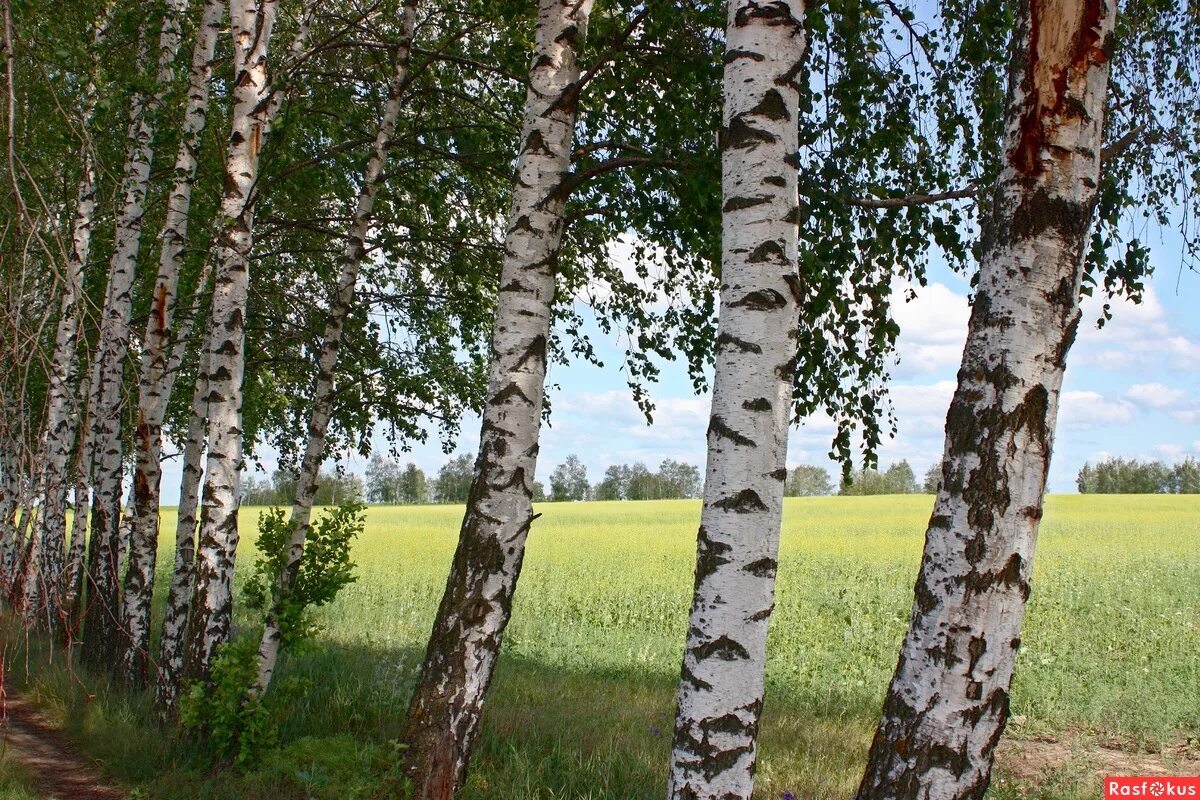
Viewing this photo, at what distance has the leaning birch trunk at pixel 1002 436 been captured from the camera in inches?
143

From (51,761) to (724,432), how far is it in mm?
6357

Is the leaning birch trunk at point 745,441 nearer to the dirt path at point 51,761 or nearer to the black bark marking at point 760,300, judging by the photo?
the black bark marking at point 760,300

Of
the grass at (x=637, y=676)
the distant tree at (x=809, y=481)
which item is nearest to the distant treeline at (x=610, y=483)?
the distant tree at (x=809, y=481)

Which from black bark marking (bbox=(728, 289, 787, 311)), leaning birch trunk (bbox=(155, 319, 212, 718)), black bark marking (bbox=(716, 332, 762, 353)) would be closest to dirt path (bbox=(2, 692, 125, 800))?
leaning birch trunk (bbox=(155, 319, 212, 718))

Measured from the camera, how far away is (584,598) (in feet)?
52.4

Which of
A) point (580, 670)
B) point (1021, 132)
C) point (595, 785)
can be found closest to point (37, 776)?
point (595, 785)

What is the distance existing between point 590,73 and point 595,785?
452cm

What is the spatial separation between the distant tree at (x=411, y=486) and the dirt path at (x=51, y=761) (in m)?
106

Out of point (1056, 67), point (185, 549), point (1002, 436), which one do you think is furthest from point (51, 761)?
point (1056, 67)

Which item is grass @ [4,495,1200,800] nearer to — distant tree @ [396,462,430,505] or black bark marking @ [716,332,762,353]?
black bark marking @ [716,332,762,353]

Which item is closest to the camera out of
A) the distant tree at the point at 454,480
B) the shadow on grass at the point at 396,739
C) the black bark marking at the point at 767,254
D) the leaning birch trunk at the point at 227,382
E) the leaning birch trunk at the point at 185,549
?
the black bark marking at the point at 767,254

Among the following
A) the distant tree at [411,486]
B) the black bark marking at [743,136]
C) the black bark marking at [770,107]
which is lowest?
the distant tree at [411,486]

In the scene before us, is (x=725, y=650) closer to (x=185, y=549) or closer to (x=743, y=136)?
(x=743, y=136)

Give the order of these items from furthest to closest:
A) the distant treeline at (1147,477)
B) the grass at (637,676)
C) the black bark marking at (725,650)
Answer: the distant treeline at (1147,477), the grass at (637,676), the black bark marking at (725,650)
